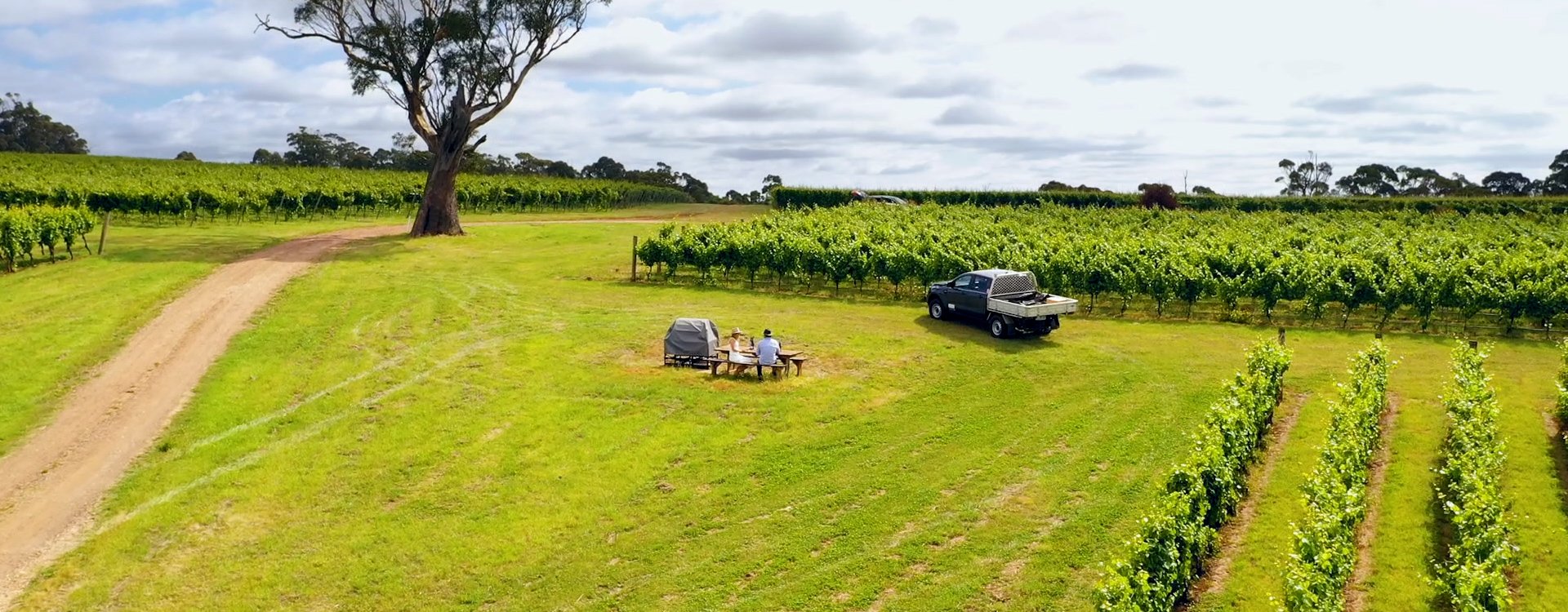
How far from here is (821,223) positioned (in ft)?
157

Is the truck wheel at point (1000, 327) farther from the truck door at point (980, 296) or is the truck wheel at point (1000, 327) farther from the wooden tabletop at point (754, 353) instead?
the wooden tabletop at point (754, 353)

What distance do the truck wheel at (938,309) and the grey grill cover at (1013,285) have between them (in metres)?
2.45

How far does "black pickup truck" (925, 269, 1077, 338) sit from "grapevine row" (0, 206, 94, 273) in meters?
33.2

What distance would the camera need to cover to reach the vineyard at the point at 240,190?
52562 millimetres

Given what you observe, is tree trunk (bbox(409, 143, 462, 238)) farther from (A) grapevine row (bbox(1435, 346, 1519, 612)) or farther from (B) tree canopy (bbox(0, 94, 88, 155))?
(B) tree canopy (bbox(0, 94, 88, 155))

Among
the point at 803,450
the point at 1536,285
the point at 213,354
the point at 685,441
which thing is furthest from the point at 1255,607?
the point at 213,354

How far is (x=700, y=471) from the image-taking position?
792 inches

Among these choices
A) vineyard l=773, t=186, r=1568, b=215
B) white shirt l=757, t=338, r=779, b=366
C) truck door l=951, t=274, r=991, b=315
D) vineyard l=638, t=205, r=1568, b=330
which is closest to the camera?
white shirt l=757, t=338, r=779, b=366

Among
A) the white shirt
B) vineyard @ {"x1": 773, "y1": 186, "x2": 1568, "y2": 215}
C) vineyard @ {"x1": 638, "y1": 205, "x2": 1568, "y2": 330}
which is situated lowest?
the white shirt

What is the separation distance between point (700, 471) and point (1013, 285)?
47.7 feet

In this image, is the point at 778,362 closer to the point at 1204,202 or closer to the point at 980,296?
the point at 980,296

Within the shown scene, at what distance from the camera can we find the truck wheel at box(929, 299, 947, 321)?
32.8 metres

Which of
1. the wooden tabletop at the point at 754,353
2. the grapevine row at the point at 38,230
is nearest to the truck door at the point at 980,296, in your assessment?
the wooden tabletop at the point at 754,353

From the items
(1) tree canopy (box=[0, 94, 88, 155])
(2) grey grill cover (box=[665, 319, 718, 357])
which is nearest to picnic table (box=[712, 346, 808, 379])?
(2) grey grill cover (box=[665, 319, 718, 357])
